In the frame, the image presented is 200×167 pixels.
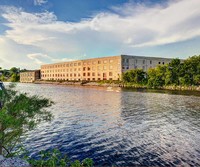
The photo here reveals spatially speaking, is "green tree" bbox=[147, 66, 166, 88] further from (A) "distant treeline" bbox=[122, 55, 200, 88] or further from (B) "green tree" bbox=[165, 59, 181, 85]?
(B) "green tree" bbox=[165, 59, 181, 85]

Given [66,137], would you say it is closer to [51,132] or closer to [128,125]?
[51,132]

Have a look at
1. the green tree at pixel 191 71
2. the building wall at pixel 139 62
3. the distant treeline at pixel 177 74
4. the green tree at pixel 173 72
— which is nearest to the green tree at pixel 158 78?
the distant treeline at pixel 177 74

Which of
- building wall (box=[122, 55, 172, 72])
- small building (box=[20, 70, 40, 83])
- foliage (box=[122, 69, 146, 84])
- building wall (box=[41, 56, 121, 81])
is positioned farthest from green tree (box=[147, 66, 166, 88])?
small building (box=[20, 70, 40, 83])

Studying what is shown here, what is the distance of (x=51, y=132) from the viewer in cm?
1731

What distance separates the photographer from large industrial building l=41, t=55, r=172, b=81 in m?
118

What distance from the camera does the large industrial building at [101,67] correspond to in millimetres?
118438

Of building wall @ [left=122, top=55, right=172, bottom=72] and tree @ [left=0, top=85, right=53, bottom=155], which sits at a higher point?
building wall @ [left=122, top=55, right=172, bottom=72]

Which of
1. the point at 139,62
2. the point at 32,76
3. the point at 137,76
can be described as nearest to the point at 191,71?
the point at 137,76

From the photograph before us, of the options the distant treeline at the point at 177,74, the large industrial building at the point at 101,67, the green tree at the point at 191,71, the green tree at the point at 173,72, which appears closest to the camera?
the green tree at the point at 191,71

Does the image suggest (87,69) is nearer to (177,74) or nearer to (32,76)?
(177,74)

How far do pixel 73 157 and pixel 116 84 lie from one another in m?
96.1

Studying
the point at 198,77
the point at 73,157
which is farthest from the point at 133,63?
the point at 73,157

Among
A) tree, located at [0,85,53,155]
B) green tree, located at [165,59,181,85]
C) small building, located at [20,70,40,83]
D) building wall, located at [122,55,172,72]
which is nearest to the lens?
tree, located at [0,85,53,155]

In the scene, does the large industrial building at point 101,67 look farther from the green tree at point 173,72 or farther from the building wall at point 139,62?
the green tree at point 173,72
